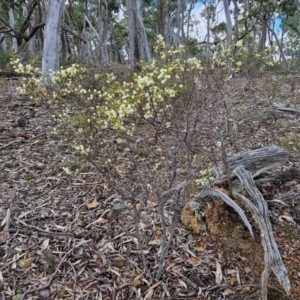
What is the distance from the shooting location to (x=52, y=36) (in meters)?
4.81

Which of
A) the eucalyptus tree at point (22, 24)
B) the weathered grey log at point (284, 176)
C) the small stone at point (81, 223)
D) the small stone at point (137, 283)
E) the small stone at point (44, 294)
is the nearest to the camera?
the small stone at point (44, 294)

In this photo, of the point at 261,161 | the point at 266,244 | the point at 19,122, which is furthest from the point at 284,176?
the point at 19,122

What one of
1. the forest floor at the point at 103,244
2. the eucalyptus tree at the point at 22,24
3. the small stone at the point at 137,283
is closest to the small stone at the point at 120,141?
the forest floor at the point at 103,244

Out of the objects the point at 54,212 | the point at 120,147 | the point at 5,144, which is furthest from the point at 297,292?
the point at 5,144

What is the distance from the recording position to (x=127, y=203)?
2463 millimetres

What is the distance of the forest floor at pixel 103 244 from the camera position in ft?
6.03

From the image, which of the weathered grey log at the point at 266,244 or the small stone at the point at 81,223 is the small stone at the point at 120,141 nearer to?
the small stone at the point at 81,223

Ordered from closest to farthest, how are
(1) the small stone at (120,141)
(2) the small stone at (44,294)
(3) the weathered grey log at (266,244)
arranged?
(3) the weathered grey log at (266,244) → (2) the small stone at (44,294) → (1) the small stone at (120,141)

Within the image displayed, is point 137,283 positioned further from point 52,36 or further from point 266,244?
point 52,36

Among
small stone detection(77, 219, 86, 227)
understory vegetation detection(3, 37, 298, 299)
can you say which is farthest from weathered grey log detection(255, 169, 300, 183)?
small stone detection(77, 219, 86, 227)

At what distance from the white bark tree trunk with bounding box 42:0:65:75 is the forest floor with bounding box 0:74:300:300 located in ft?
7.52

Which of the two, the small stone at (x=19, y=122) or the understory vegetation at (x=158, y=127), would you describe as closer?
the understory vegetation at (x=158, y=127)

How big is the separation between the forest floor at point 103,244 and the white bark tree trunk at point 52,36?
7.52 feet

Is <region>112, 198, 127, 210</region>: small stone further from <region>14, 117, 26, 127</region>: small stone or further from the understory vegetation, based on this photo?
<region>14, 117, 26, 127</region>: small stone
